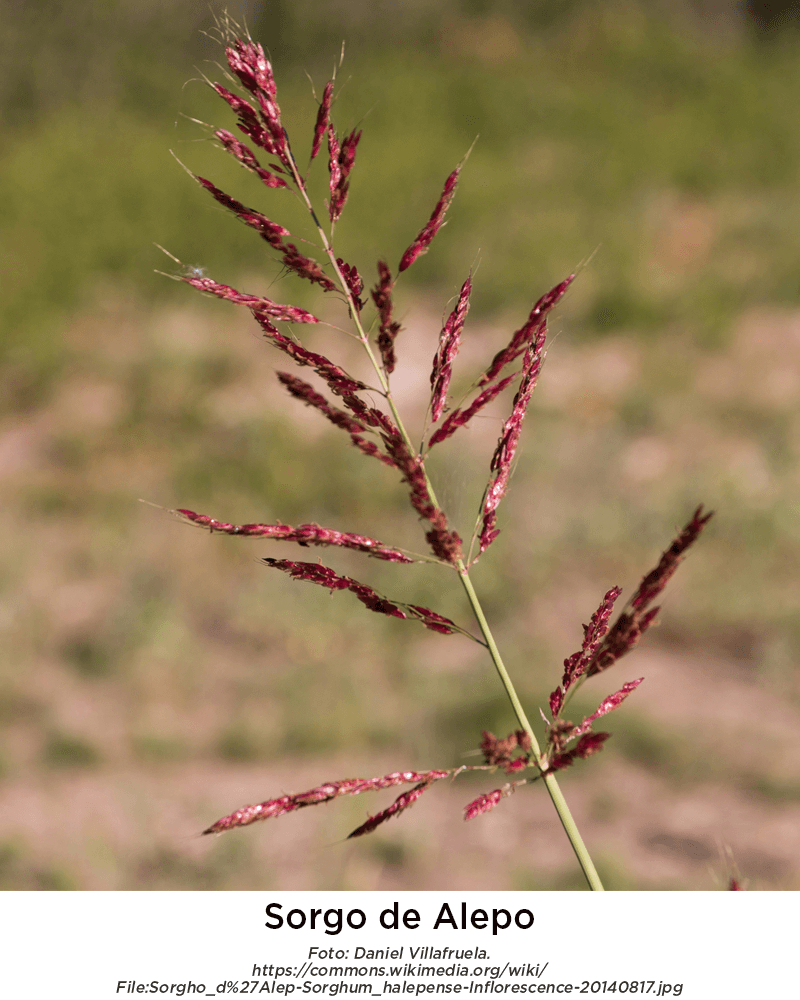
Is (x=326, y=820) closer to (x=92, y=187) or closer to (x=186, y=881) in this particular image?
(x=186, y=881)

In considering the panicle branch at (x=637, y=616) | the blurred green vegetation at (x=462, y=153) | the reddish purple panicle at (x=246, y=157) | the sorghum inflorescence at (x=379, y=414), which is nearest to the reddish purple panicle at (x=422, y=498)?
the sorghum inflorescence at (x=379, y=414)

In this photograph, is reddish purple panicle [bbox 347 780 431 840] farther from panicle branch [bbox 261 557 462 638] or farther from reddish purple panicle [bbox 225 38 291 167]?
reddish purple panicle [bbox 225 38 291 167]

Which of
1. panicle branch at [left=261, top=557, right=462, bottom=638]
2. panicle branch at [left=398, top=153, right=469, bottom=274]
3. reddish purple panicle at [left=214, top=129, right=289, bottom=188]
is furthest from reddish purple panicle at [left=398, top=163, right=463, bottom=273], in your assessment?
panicle branch at [left=261, top=557, right=462, bottom=638]

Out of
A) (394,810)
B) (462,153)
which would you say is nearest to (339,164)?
(394,810)

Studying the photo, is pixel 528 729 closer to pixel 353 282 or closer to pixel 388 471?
pixel 353 282

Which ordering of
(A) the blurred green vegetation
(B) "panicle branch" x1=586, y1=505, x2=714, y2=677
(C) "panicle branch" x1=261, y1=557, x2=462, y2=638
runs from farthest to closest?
1. (A) the blurred green vegetation
2. (C) "panicle branch" x1=261, y1=557, x2=462, y2=638
3. (B) "panicle branch" x1=586, y1=505, x2=714, y2=677

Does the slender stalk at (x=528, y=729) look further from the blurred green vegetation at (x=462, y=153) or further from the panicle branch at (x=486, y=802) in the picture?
the blurred green vegetation at (x=462, y=153)
